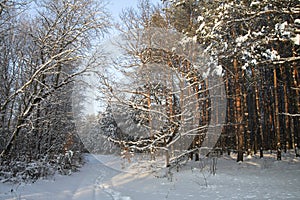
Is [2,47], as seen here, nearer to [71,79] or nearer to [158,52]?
[71,79]

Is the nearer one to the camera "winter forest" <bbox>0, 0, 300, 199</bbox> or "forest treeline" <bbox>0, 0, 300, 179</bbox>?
"forest treeline" <bbox>0, 0, 300, 179</bbox>

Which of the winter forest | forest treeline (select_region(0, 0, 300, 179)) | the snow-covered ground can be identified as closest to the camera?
the snow-covered ground

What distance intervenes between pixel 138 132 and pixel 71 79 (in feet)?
21.2

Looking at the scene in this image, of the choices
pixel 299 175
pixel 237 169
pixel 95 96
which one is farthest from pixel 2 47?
pixel 299 175

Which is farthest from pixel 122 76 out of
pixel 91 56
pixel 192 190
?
pixel 192 190

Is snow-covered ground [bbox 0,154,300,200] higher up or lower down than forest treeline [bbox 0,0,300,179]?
lower down

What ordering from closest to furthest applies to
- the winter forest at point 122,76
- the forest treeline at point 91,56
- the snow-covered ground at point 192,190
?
the snow-covered ground at point 192,190, the forest treeline at point 91,56, the winter forest at point 122,76

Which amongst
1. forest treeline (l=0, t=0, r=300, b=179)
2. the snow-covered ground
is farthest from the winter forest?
the snow-covered ground

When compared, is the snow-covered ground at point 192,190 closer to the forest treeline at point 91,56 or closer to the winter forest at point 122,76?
the winter forest at point 122,76

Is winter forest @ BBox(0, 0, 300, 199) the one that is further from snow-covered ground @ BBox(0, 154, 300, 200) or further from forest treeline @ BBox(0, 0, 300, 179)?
snow-covered ground @ BBox(0, 154, 300, 200)

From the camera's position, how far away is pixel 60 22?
9.30m

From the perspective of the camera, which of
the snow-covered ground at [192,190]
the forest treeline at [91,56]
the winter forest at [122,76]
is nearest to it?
the snow-covered ground at [192,190]

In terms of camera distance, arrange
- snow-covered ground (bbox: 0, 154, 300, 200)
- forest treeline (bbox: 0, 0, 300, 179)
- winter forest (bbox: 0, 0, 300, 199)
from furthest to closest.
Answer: winter forest (bbox: 0, 0, 300, 199)
forest treeline (bbox: 0, 0, 300, 179)
snow-covered ground (bbox: 0, 154, 300, 200)

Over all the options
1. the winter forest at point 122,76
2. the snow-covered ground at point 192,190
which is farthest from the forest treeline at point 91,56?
the snow-covered ground at point 192,190
